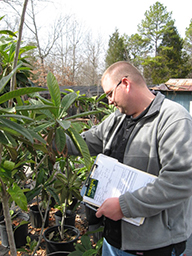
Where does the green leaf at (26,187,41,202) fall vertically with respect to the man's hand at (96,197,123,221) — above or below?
below

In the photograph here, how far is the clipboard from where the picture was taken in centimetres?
119

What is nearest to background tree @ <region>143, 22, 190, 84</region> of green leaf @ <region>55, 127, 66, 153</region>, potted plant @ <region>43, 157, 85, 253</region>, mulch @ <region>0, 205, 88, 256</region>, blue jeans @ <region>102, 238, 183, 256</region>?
mulch @ <region>0, 205, 88, 256</region>

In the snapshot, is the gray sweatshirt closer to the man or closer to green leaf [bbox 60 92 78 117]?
the man

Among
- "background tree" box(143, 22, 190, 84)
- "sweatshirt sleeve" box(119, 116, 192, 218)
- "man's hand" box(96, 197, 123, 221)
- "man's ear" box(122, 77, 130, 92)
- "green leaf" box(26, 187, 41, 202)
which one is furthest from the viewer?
"background tree" box(143, 22, 190, 84)

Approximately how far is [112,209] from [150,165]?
0.31m

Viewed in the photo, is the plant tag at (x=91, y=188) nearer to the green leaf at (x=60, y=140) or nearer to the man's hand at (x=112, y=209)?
the man's hand at (x=112, y=209)

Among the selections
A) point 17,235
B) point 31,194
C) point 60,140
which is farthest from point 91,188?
point 17,235

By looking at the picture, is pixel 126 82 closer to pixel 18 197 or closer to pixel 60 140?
pixel 60 140

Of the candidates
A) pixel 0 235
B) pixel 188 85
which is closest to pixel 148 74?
pixel 188 85

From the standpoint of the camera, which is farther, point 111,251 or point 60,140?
point 111,251

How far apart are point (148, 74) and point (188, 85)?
13.9 meters

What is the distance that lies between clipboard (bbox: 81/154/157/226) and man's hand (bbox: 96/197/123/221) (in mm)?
69

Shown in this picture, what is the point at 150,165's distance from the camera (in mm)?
1218

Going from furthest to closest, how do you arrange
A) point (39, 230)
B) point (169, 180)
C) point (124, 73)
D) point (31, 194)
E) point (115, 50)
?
point (115, 50)
point (39, 230)
point (31, 194)
point (124, 73)
point (169, 180)
